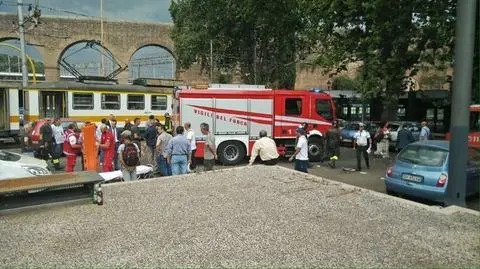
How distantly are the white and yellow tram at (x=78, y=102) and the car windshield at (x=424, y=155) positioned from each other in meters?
16.9

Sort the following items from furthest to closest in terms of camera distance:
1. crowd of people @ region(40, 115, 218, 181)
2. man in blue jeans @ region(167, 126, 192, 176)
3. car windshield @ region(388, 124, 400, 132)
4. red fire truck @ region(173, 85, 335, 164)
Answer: car windshield @ region(388, 124, 400, 132) < red fire truck @ region(173, 85, 335, 164) < man in blue jeans @ region(167, 126, 192, 176) < crowd of people @ region(40, 115, 218, 181)

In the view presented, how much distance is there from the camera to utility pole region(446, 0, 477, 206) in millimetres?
8484

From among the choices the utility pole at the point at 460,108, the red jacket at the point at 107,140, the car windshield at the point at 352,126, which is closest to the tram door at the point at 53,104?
the red jacket at the point at 107,140

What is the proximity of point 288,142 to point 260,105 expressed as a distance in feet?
6.10

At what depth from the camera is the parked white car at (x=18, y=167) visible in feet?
32.1

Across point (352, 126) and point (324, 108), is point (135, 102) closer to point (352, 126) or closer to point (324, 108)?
point (324, 108)

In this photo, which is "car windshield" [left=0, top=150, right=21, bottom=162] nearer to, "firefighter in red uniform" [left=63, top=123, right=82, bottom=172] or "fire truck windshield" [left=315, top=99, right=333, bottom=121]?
"firefighter in red uniform" [left=63, top=123, right=82, bottom=172]

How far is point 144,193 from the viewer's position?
30.8ft

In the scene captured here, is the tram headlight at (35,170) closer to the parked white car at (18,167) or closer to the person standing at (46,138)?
the parked white car at (18,167)

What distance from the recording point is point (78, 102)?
22969 mm

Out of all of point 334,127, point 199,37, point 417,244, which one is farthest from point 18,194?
point 199,37

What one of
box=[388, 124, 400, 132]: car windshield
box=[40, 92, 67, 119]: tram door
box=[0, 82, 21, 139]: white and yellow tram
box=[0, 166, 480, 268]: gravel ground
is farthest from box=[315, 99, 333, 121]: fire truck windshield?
box=[0, 82, 21, 139]: white and yellow tram

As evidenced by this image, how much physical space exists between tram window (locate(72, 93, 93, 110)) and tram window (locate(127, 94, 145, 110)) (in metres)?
2.16

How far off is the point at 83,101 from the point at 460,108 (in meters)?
19.0
